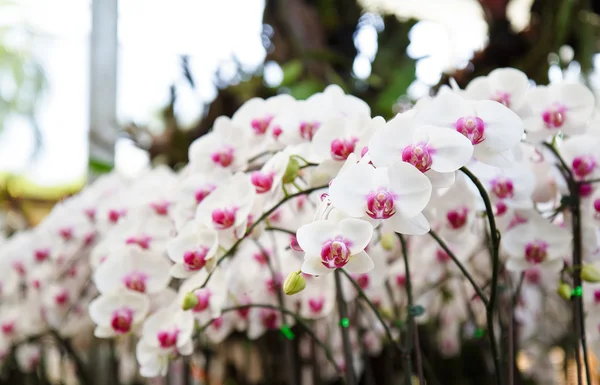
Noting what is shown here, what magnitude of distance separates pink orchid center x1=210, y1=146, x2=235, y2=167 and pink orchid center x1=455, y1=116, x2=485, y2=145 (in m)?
0.26

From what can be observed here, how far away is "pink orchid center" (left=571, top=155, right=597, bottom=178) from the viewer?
53 centimetres

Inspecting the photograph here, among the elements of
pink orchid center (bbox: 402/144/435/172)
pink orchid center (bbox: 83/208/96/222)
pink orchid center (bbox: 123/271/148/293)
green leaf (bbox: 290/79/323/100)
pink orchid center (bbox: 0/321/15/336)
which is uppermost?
green leaf (bbox: 290/79/323/100)

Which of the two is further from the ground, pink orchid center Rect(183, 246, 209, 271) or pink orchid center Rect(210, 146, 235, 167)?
pink orchid center Rect(210, 146, 235, 167)

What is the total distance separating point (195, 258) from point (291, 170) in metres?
0.11

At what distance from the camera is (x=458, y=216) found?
0.57m

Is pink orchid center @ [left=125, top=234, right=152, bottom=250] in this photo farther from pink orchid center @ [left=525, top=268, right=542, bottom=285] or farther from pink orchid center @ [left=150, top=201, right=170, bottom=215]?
pink orchid center @ [left=525, top=268, right=542, bottom=285]

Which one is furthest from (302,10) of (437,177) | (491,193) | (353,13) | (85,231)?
(437,177)

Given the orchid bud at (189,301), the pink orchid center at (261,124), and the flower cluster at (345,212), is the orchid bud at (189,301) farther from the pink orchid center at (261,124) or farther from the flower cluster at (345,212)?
the pink orchid center at (261,124)

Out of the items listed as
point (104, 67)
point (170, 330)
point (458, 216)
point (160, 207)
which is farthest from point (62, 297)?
point (104, 67)

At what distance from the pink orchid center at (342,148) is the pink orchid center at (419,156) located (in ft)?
0.31

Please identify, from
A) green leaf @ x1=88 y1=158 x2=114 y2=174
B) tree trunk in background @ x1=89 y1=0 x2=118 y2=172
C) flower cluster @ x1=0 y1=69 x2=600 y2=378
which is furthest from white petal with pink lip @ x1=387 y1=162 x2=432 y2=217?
tree trunk in background @ x1=89 y1=0 x2=118 y2=172

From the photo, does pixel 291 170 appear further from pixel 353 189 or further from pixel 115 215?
pixel 115 215

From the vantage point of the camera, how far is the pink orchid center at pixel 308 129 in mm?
532

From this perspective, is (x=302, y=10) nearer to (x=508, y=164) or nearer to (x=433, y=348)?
(x=433, y=348)
